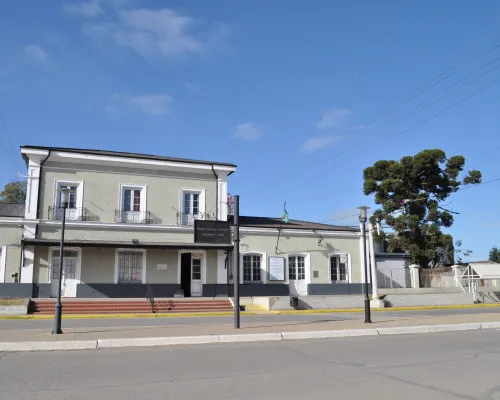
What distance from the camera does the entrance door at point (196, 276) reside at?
93.1 ft

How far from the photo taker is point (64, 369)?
27.5 ft

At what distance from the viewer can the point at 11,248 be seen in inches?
995

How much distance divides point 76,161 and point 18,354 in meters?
18.6

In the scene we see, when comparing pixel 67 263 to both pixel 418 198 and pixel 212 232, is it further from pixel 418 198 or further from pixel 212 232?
pixel 418 198

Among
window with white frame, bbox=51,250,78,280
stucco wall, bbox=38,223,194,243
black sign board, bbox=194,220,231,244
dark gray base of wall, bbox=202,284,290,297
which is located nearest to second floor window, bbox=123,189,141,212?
stucco wall, bbox=38,223,194,243

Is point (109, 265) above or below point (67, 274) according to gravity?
above

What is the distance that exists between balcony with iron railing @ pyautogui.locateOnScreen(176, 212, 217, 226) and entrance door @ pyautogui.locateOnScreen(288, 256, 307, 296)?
18.5 ft

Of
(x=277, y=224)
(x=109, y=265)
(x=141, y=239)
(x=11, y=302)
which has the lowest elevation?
(x=11, y=302)

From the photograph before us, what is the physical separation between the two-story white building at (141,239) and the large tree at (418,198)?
25.8 ft

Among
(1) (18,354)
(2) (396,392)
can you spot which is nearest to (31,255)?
(1) (18,354)

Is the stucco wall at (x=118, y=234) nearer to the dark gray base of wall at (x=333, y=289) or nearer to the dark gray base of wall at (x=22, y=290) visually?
the dark gray base of wall at (x=22, y=290)

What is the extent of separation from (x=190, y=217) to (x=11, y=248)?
970cm

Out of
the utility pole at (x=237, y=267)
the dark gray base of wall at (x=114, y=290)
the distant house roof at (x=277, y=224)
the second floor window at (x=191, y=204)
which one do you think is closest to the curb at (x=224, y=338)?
the utility pole at (x=237, y=267)

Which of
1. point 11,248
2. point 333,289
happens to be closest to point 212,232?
point 333,289
